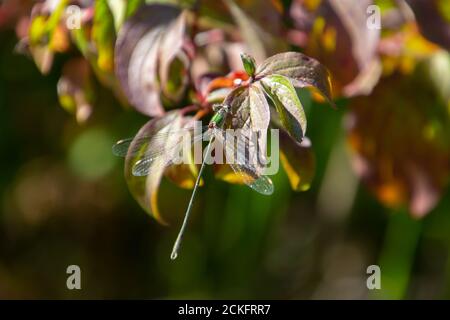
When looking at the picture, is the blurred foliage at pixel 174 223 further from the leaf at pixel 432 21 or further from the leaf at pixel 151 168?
the leaf at pixel 151 168

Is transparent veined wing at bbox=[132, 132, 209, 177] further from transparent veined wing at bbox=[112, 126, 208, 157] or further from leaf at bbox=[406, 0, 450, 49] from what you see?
leaf at bbox=[406, 0, 450, 49]

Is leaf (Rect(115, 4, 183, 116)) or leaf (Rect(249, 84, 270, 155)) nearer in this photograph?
leaf (Rect(249, 84, 270, 155))

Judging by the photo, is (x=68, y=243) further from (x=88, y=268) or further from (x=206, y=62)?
(x=206, y=62)

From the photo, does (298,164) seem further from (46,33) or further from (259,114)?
(46,33)

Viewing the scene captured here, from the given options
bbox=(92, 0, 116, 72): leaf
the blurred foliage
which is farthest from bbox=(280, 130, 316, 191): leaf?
the blurred foliage

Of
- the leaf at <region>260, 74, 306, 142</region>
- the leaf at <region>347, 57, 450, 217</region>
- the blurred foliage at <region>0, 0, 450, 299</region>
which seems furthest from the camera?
the blurred foliage at <region>0, 0, 450, 299</region>
